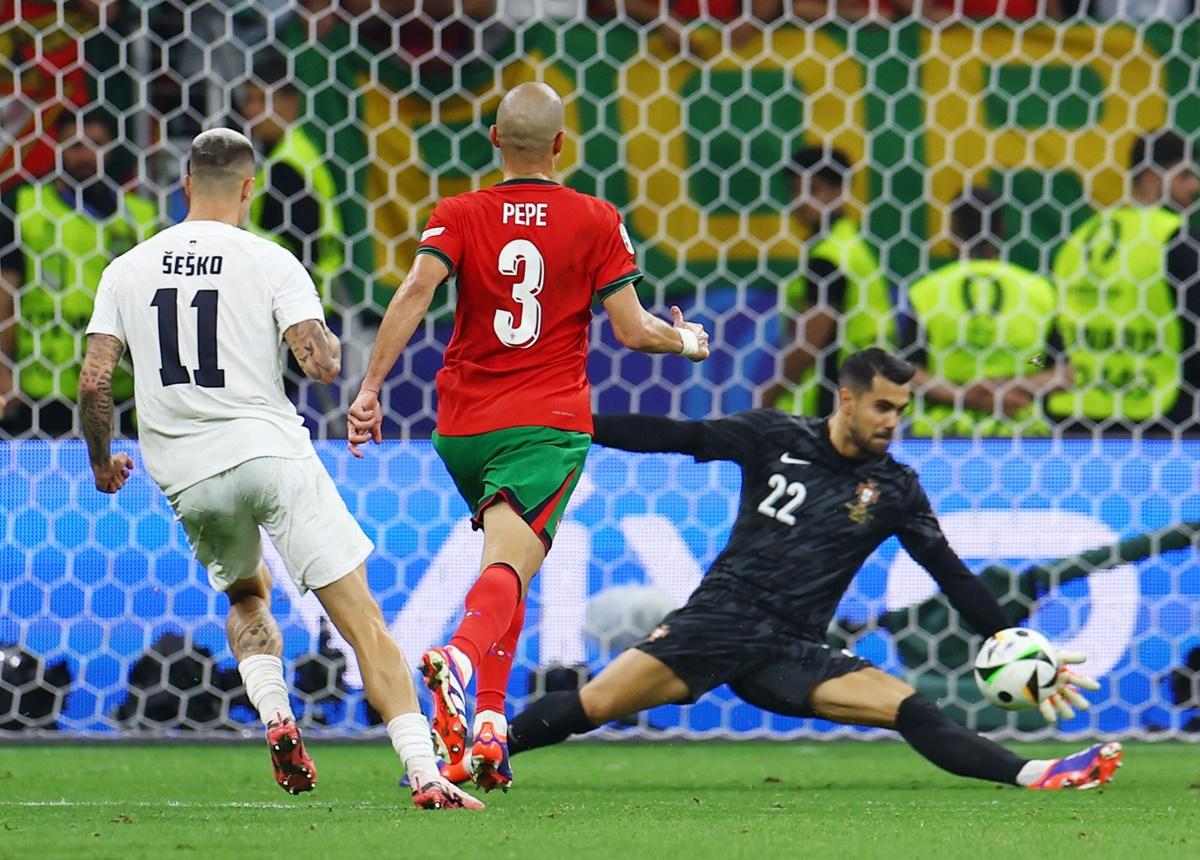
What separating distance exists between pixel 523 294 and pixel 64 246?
133 inches

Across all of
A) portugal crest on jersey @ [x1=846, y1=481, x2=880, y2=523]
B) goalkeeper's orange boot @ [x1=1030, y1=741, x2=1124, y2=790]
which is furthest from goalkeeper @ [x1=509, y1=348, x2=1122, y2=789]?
goalkeeper's orange boot @ [x1=1030, y1=741, x2=1124, y2=790]

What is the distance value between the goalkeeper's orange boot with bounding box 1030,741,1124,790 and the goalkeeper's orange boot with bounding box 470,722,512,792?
5.18ft

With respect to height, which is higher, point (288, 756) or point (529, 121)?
point (529, 121)

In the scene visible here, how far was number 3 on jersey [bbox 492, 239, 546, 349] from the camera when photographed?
15.8 feet

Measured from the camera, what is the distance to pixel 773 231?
27.3 ft

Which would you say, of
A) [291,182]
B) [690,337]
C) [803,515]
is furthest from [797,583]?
[291,182]

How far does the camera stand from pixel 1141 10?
333 inches

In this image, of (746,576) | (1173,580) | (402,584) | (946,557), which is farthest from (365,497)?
(1173,580)

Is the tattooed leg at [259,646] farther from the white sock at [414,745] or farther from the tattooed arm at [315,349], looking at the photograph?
the tattooed arm at [315,349]

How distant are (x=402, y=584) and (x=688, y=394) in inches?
66.0

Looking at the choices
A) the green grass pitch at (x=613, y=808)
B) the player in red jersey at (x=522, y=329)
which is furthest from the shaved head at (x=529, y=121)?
the green grass pitch at (x=613, y=808)

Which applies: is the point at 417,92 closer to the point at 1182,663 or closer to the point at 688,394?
the point at 688,394

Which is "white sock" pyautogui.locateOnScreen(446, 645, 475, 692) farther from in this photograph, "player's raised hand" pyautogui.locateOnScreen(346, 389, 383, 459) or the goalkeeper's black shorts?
the goalkeeper's black shorts

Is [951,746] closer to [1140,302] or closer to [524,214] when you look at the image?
[524,214]
